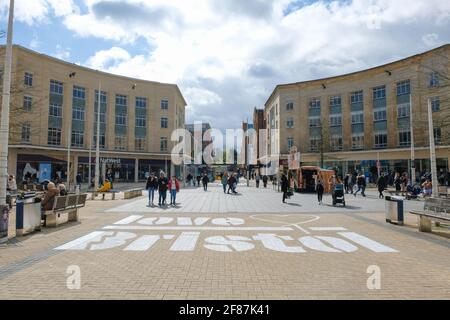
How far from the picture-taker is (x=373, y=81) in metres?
47.7

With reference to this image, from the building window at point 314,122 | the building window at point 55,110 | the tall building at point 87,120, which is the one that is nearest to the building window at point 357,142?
the building window at point 314,122

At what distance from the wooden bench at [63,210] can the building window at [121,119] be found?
3984 cm

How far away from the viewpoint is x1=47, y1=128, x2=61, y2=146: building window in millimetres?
42722

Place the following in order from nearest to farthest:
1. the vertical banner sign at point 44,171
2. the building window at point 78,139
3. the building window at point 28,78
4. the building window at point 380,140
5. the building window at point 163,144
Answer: the vertical banner sign at point 44,171 < the building window at point 28,78 < the building window at point 78,139 < the building window at point 380,140 < the building window at point 163,144

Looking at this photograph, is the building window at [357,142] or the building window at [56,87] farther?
the building window at [357,142]

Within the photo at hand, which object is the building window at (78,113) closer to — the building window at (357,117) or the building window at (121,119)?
the building window at (121,119)

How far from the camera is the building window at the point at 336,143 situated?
166ft

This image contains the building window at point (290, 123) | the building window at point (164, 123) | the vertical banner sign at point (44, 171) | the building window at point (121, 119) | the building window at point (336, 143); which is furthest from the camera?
the building window at point (290, 123)

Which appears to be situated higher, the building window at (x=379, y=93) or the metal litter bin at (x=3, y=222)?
the building window at (x=379, y=93)

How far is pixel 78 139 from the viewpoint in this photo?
46.0 metres

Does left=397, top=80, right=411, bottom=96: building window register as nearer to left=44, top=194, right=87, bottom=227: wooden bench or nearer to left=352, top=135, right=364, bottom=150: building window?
left=352, top=135, right=364, bottom=150: building window
